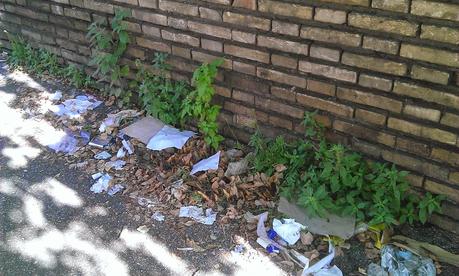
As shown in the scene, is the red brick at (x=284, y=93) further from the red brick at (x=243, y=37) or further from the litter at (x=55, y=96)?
the litter at (x=55, y=96)

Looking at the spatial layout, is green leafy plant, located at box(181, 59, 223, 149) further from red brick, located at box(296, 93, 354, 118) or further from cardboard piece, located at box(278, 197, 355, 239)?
cardboard piece, located at box(278, 197, 355, 239)

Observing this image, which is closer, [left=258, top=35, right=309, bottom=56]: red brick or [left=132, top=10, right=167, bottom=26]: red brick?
[left=258, top=35, right=309, bottom=56]: red brick

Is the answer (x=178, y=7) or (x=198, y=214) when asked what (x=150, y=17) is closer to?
(x=178, y=7)

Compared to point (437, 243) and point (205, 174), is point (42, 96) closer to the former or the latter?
point (205, 174)

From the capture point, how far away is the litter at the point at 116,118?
3918 mm

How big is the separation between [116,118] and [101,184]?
0.79m

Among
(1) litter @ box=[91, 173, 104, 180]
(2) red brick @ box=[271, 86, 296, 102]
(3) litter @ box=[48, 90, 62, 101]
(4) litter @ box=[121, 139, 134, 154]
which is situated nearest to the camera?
(2) red brick @ box=[271, 86, 296, 102]

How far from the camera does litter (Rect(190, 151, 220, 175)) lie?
3.32m

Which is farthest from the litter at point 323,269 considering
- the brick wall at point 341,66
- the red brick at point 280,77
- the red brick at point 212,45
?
the red brick at point 212,45

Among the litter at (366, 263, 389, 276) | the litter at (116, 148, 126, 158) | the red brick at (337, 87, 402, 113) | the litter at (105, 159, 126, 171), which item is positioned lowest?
the litter at (366, 263, 389, 276)

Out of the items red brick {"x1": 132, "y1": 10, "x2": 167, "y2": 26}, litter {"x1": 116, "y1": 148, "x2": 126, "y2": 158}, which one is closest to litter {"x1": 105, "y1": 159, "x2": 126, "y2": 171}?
litter {"x1": 116, "y1": 148, "x2": 126, "y2": 158}

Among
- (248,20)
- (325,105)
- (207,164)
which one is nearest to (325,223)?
(325,105)

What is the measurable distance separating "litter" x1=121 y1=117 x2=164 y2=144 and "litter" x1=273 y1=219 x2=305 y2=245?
124 cm

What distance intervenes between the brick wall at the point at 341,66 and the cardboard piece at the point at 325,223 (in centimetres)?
42
